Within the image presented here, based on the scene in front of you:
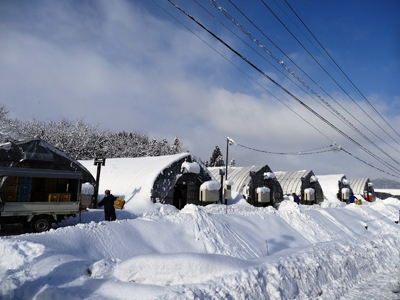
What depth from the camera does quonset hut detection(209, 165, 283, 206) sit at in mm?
26172

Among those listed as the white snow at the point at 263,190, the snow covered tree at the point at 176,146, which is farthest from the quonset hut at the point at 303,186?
the snow covered tree at the point at 176,146

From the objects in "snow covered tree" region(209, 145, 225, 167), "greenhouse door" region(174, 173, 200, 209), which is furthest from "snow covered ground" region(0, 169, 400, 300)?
"snow covered tree" region(209, 145, 225, 167)

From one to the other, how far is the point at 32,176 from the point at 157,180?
7757 millimetres

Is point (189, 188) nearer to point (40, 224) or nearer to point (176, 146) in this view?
point (40, 224)

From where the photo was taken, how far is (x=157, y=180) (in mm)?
17641

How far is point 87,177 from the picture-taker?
508 inches

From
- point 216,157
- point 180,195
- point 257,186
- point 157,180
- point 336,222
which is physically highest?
point 216,157

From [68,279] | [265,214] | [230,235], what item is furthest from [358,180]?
[68,279]

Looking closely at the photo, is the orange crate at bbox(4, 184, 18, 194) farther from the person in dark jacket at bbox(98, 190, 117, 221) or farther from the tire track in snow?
the tire track in snow

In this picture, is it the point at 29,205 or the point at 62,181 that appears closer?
the point at 29,205

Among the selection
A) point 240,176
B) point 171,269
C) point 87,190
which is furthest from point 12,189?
point 240,176

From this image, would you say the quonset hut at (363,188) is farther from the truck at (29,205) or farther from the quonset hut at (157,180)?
the truck at (29,205)

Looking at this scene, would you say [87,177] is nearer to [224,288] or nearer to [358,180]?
[224,288]

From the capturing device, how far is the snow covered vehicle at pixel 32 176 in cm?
991
